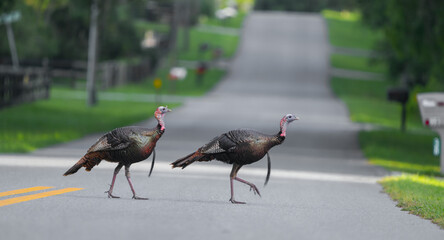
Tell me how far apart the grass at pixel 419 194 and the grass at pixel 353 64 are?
6375cm

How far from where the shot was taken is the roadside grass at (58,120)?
26109 millimetres

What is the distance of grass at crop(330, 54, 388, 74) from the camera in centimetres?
8400

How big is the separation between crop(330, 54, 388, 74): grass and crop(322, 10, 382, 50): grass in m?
5.87

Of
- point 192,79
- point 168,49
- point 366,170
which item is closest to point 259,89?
point 192,79

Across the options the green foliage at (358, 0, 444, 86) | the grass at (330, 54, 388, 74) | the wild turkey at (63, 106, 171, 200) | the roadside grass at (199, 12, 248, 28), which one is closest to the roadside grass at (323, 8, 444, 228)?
the green foliage at (358, 0, 444, 86)

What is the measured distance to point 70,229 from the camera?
1062 cm

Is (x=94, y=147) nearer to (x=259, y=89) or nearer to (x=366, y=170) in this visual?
(x=366, y=170)

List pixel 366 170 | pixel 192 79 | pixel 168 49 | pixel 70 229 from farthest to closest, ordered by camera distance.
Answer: pixel 168 49 < pixel 192 79 < pixel 366 170 < pixel 70 229

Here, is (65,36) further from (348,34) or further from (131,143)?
(131,143)

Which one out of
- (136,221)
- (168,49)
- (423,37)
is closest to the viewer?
(136,221)

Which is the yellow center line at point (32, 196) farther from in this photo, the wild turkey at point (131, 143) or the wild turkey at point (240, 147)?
the wild turkey at point (240, 147)

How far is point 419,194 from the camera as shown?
628 inches

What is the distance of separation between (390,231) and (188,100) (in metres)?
40.8

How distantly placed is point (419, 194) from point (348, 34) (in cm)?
9352
